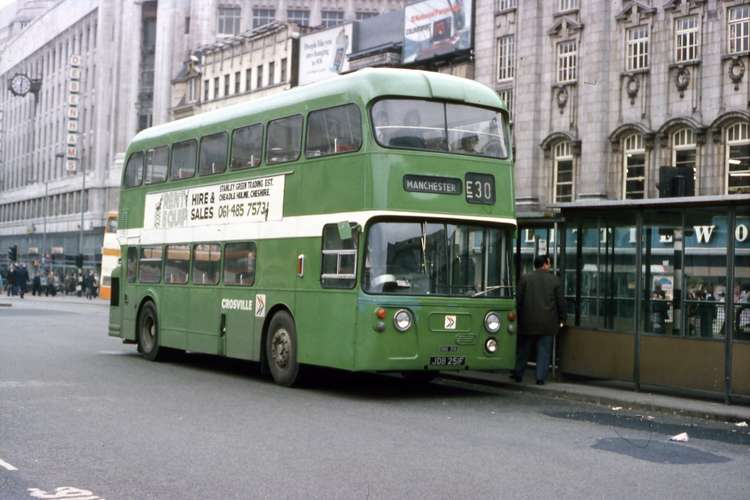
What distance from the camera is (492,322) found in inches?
602

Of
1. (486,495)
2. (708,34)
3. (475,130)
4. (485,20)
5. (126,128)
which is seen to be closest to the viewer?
(486,495)

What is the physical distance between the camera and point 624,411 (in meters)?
14.3

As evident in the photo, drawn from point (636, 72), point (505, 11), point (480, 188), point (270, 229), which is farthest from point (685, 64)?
point (480, 188)

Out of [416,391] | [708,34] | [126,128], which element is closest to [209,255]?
[416,391]

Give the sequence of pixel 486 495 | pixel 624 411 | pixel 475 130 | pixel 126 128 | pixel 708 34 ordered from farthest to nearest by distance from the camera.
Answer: pixel 126 128, pixel 708 34, pixel 475 130, pixel 624 411, pixel 486 495

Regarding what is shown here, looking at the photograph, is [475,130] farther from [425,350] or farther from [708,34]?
[708,34]

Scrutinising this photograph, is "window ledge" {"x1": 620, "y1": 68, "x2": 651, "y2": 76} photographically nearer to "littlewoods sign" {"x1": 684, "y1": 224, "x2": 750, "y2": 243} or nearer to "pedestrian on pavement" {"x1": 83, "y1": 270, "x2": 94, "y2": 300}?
"littlewoods sign" {"x1": 684, "y1": 224, "x2": 750, "y2": 243}

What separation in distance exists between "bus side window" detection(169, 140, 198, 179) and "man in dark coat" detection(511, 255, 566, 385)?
20.1ft

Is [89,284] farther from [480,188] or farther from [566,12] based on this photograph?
[480,188]

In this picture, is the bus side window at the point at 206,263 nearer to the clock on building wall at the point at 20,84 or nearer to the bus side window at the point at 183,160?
the bus side window at the point at 183,160

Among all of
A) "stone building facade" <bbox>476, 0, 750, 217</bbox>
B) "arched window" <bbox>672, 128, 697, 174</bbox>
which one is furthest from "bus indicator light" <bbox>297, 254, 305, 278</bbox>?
"arched window" <bbox>672, 128, 697, 174</bbox>

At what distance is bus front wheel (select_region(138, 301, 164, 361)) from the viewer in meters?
20.7

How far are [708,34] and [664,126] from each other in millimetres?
3373

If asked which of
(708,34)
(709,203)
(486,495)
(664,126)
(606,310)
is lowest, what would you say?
(486,495)
